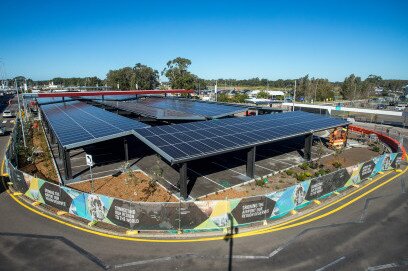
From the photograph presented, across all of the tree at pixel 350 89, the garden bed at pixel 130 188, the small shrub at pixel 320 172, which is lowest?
the garden bed at pixel 130 188

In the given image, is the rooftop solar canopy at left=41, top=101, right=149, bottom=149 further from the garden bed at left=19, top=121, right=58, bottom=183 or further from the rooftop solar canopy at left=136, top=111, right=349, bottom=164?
the garden bed at left=19, top=121, right=58, bottom=183

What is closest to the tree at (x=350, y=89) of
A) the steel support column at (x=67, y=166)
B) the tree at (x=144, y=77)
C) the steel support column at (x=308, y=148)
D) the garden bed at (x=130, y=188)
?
the tree at (x=144, y=77)

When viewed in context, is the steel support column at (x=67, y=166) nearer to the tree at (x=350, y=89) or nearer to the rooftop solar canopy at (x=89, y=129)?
the rooftop solar canopy at (x=89, y=129)

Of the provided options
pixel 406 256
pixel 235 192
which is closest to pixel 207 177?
pixel 235 192

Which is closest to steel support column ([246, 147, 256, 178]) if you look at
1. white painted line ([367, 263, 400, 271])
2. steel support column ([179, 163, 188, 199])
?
steel support column ([179, 163, 188, 199])

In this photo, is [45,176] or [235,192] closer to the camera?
[235,192]

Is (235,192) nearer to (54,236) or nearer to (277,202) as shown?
(277,202)

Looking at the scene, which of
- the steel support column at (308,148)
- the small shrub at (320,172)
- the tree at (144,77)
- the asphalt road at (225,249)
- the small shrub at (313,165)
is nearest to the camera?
the asphalt road at (225,249)
